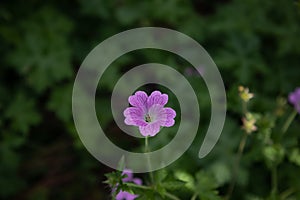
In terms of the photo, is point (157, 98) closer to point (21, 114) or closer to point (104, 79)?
point (104, 79)

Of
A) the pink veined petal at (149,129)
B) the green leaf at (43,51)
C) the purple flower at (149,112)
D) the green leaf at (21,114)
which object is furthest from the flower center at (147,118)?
the green leaf at (21,114)

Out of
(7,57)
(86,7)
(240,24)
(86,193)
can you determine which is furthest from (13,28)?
(240,24)

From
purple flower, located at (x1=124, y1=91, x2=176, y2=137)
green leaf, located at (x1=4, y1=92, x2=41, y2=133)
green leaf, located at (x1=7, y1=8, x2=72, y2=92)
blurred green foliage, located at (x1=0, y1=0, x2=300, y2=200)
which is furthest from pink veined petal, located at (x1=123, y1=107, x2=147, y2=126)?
green leaf, located at (x1=4, y1=92, x2=41, y2=133)

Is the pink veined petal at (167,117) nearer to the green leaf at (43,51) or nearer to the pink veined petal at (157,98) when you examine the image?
the pink veined petal at (157,98)

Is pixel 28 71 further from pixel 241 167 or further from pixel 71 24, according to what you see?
pixel 241 167

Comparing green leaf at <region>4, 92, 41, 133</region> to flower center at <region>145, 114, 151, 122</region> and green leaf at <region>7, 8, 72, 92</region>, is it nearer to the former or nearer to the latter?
green leaf at <region>7, 8, 72, 92</region>
